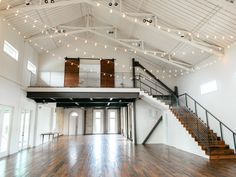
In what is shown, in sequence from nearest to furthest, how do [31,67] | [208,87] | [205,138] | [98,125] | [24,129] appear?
[205,138], [208,87], [24,129], [31,67], [98,125]

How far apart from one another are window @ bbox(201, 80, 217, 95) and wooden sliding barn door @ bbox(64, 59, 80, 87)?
22.3 ft

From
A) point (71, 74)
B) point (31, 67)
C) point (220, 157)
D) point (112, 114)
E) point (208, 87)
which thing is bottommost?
point (220, 157)

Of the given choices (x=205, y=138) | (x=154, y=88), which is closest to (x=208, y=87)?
(x=205, y=138)

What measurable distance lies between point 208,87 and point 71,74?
24.4ft

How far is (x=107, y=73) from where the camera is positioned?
11766 millimetres

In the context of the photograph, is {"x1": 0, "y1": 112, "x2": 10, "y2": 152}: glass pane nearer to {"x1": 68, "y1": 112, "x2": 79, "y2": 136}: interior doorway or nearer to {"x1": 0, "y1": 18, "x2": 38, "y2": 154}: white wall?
{"x1": 0, "y1": 18, "x2": 38, "y2": 154}: white wall

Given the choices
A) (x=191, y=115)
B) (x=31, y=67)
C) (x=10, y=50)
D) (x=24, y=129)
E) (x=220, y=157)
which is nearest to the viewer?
(x=220, y=157)

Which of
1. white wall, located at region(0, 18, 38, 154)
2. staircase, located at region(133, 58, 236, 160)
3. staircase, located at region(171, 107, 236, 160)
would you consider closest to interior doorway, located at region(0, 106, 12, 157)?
white wall, located at region(0, 18, 38, 154)

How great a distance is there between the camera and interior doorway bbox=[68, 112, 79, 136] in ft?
63.3

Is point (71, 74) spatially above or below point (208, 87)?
above

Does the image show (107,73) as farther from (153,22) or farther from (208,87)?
(208,87)

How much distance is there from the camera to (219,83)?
7.91 meters

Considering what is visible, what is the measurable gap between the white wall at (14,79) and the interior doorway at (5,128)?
0.17 m

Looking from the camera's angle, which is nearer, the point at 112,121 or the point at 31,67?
the point at 31,67
